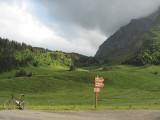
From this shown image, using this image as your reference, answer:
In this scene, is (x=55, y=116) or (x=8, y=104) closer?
(x=55, y=116)

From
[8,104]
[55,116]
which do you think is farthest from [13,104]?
[55,116]

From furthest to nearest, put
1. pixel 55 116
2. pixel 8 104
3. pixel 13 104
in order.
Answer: pixel 13 104 < pixel 8 104 < pixel 55 116

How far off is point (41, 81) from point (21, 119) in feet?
418

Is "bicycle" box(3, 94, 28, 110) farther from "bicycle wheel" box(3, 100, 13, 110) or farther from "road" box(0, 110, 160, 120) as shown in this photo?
"road" box(0, 110, 160, 120)


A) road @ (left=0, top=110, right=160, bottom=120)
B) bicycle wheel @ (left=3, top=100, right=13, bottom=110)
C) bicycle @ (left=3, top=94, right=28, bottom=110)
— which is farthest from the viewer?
bicycle @ (left=3, top=94, right=28, bottom=110)

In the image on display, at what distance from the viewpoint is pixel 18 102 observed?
1145 inches

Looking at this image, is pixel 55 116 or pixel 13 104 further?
pixel 13 104

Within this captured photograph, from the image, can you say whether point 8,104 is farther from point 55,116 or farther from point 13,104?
point 55,116

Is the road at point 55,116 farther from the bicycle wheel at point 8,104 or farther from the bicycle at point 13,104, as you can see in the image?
the bicycle wheel at point 8,104

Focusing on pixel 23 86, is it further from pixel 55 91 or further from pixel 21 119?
pixel 21 119

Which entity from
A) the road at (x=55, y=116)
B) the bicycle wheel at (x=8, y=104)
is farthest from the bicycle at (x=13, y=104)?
the road at (x=55, y=116)

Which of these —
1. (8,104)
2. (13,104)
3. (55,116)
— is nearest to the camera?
(55,116)

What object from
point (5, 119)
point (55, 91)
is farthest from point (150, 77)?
point (5, 119)

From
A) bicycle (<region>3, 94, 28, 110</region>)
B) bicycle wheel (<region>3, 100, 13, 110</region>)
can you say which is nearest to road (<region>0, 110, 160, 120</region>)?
bicycle (<region>3, 94, 28, 110</region>)
